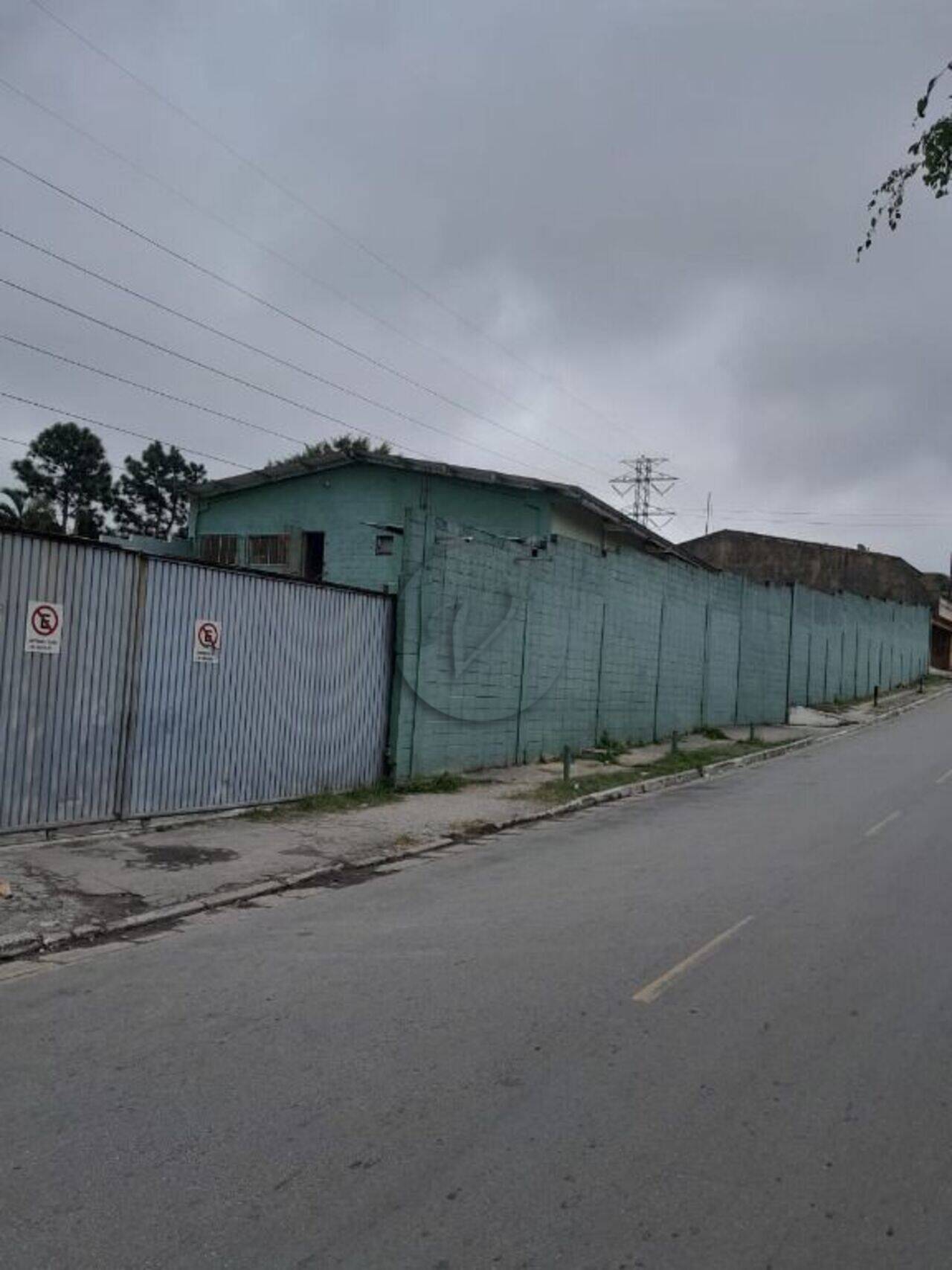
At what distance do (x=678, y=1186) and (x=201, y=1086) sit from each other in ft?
6.89

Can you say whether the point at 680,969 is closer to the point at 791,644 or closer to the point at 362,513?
the point at 362,513

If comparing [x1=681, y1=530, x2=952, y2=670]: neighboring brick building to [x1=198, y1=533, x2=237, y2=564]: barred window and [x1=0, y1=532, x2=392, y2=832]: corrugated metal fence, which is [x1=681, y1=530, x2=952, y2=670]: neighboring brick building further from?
[x1=0, y1=532, x2=392, y2=832]: corrugated metal fence

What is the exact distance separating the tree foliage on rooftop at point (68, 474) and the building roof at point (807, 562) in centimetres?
3548

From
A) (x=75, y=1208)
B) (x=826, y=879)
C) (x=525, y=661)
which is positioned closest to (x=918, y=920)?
(x=826, y=879)

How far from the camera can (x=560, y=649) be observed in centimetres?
1927

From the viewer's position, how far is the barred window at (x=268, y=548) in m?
27.4

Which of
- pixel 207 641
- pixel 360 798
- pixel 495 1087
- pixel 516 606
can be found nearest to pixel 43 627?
pixel 207 641

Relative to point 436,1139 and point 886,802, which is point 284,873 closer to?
point 436,1139

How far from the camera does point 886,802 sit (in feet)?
48.9

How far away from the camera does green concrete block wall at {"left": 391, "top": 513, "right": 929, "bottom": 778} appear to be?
15.3 metres

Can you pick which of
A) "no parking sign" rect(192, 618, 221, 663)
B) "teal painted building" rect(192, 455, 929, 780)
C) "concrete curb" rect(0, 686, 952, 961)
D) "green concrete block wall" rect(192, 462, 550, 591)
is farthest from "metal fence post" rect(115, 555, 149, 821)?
"green concrete block wall" rect(192, 462, 550, 591)

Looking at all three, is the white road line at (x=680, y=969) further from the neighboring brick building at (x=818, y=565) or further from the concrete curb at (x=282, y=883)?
the neighboring brick building at (x=818, y=565)

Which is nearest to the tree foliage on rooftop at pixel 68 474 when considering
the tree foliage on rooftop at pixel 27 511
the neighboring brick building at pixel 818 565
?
the tree foliage on rooftop at pixel 27 511

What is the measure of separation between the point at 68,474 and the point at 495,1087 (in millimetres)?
64739
